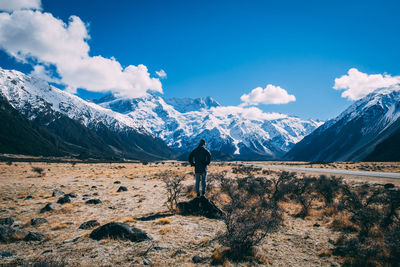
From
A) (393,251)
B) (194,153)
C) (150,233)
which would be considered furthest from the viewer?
(194,153)

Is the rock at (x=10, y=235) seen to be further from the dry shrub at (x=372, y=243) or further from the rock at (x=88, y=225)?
the dry shrub at (x=372, y=243)

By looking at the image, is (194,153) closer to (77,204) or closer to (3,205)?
(77,204)

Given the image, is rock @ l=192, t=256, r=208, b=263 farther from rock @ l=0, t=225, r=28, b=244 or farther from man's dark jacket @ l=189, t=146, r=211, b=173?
rock @ l=0, t=225, r=28, b=244

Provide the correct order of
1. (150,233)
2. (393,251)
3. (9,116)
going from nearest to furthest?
(393,251) → (150,233) → (9,116)

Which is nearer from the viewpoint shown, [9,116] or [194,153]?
[194,153]

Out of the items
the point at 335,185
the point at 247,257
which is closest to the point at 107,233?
the point at 247,257

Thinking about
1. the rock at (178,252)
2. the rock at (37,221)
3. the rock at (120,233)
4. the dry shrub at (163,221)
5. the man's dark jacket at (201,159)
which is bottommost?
the rock at (37,221)

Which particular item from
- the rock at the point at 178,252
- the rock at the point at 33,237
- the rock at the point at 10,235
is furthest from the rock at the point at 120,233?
the rock at the point at 10,235

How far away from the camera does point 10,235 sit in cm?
769

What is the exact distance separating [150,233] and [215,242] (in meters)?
2.73

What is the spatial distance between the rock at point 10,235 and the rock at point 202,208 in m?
6.83

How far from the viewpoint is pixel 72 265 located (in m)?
5.80

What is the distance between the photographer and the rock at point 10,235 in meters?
7.52

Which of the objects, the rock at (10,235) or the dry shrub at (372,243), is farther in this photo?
the rock at (10,235)
